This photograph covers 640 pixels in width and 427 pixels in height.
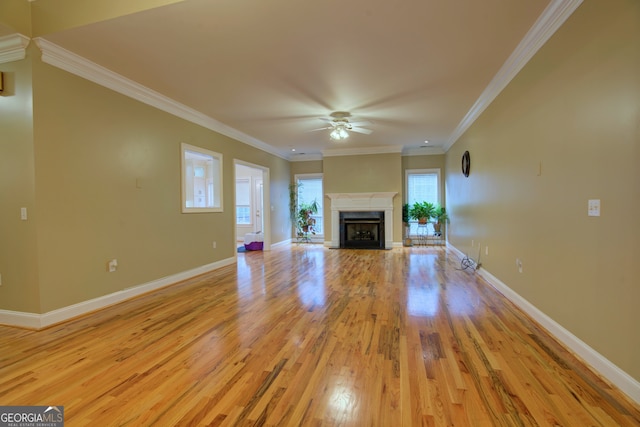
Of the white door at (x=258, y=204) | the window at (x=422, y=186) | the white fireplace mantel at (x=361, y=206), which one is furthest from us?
the white door at (x=258, y=204)

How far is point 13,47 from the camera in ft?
9.11

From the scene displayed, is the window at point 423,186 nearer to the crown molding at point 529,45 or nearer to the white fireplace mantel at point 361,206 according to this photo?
the white fireplace mantel at point 361,206

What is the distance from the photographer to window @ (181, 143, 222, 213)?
17.5 feet

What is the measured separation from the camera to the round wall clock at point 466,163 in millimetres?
5344

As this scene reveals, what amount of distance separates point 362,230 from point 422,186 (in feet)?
7.01

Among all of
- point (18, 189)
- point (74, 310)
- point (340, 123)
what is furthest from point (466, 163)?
point (18, 189)

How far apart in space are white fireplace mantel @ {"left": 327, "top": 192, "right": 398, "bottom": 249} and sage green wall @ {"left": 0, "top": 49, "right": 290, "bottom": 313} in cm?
414

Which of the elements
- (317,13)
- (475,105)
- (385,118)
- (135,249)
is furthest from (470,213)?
(135,249)

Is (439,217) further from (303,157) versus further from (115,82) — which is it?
(115,82)

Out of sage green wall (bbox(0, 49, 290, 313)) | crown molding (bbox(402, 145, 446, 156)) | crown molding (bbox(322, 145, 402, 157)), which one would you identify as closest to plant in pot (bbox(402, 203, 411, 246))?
crown molding (bbox(402, 145, 446, 156))

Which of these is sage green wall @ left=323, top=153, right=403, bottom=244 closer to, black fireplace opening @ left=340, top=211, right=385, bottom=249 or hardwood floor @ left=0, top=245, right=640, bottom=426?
black fireplace opening @ left=340, top=211, right=385, bottom=249

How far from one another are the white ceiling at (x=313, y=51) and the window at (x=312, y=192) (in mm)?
4260

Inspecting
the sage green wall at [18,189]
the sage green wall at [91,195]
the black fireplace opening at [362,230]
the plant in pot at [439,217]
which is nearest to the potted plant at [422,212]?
the plant in pot at [439,217]

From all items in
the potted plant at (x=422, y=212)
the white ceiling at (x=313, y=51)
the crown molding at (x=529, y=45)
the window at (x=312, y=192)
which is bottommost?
the potted plant at (x=422, y=212)
